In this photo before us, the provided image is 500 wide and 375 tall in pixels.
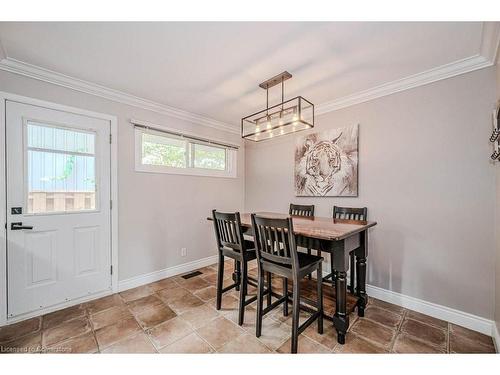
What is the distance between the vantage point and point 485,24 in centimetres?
155

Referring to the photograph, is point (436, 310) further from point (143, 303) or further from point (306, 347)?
point (143, 303)

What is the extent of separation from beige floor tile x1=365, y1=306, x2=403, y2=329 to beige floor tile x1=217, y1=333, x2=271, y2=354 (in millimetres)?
1119

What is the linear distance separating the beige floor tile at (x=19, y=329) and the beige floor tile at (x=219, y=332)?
148cm

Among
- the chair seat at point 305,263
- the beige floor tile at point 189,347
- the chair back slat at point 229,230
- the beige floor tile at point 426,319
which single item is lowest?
the beige floor tile at point 189,347

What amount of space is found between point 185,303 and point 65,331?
103 centimetres

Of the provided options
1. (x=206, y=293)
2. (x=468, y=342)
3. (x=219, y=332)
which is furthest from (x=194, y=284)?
(x=468, y=342)

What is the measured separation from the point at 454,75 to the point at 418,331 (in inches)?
92.6

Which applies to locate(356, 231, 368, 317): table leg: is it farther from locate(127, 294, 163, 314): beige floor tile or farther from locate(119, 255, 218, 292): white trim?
locate(119, 255, 218, 292): white trim

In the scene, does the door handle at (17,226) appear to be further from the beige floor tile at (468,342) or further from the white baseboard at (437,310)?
the beige floor tile at (468,342)

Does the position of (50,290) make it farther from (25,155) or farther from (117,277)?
(25,155)

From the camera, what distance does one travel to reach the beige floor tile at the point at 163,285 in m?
2.77

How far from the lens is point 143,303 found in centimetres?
241

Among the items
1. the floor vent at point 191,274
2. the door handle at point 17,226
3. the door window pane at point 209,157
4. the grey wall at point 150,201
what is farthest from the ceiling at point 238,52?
the floor vent at point 191,274
